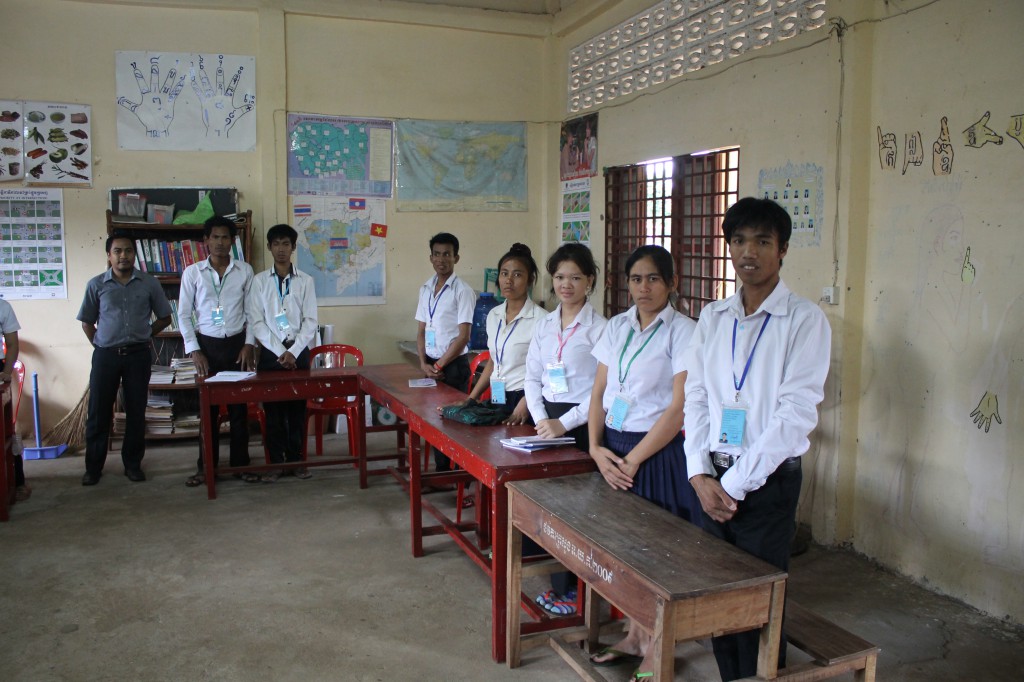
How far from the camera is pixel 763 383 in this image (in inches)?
96.0

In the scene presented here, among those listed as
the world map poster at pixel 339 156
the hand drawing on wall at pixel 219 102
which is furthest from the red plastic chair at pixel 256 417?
the hand drawing on wall at pixel 219 102

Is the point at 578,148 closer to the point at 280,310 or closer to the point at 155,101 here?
the point at 280,310

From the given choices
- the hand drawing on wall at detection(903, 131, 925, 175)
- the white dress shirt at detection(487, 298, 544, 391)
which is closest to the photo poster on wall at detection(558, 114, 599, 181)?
the white dress shirt at detection(487, 298, 544, 391)

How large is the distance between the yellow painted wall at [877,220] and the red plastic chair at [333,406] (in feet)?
6.21

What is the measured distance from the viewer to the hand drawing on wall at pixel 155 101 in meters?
6.39

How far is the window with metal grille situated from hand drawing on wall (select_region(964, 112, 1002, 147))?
1.58 meters

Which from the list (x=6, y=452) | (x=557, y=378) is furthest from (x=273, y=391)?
(x=557, y=378)

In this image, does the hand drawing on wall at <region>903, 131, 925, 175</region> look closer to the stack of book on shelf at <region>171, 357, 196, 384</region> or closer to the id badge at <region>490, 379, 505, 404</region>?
the id badge at <region>490, 379, 505, 404</region>

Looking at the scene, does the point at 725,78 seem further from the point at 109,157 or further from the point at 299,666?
the point at 109,157

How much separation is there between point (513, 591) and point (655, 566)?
949 mm

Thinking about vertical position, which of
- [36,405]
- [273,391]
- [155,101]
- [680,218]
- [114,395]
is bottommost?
[36,405]

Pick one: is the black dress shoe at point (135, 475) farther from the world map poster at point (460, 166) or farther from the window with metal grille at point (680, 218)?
the window with metal grille at point (680, 218)

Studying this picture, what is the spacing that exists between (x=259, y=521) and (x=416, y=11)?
174 inches

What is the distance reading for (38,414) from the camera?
246 inches
